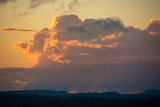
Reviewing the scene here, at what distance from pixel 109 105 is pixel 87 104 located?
1281 centimetres

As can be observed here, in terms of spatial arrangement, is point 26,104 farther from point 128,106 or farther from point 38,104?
point 128,106

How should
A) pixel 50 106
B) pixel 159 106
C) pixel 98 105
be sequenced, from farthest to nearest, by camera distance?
pixel 98 105
pixel 50 106
pixel 159 106

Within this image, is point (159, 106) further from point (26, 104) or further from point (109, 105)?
point (26, 104)

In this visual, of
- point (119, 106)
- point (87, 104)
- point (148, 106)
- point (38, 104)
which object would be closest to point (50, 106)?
point (38, 104)

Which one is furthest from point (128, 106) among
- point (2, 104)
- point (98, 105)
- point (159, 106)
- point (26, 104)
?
point (2, 104)

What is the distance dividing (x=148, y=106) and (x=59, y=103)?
50458mm

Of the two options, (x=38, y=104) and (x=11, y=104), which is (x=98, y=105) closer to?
(x=38, y=104)

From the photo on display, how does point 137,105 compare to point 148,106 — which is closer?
point 148,106

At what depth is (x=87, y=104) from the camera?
19712 cm

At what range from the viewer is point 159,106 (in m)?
169

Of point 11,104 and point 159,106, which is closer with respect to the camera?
point 159,106

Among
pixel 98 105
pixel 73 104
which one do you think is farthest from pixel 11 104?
pixel 98 105

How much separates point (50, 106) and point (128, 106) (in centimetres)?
4538

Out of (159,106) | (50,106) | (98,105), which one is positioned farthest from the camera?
(98,105)
